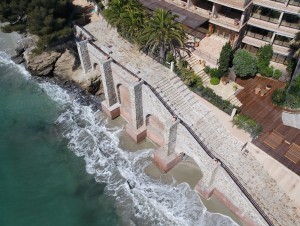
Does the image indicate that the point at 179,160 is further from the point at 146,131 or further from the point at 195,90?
the point at 195,90

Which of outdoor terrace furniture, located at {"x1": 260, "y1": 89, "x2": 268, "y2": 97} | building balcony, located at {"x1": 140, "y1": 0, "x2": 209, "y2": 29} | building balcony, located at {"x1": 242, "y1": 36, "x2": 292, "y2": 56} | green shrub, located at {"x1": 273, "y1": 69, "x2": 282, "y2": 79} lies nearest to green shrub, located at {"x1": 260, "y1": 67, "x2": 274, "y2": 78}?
green shrub, located at {"x1": 273, "y1": 69, "x2": 282, "y2": 79}

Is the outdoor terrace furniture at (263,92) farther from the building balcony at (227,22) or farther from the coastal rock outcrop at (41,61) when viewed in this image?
the coastal rock outcrop at (41,61)

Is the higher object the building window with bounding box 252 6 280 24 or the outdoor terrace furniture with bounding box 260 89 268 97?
the building window with bounding box 252 6 280 24

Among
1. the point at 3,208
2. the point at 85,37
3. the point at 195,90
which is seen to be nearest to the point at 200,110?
the point at 195,90

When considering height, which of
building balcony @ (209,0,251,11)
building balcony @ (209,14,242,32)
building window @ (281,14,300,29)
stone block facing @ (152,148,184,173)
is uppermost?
building balcony @ (209,0,251,11)

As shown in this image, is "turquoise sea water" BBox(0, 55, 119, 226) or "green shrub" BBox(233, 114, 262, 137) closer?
"turquoise sea water" BBox(0, 55, 119, 226)

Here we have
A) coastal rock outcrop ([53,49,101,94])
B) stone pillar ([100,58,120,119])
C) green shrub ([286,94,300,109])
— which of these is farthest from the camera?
coastal rock outcrop ([53,49,101,94])

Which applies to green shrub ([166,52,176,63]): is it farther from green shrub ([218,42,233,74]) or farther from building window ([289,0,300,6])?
building window ([289,0,300,6])
